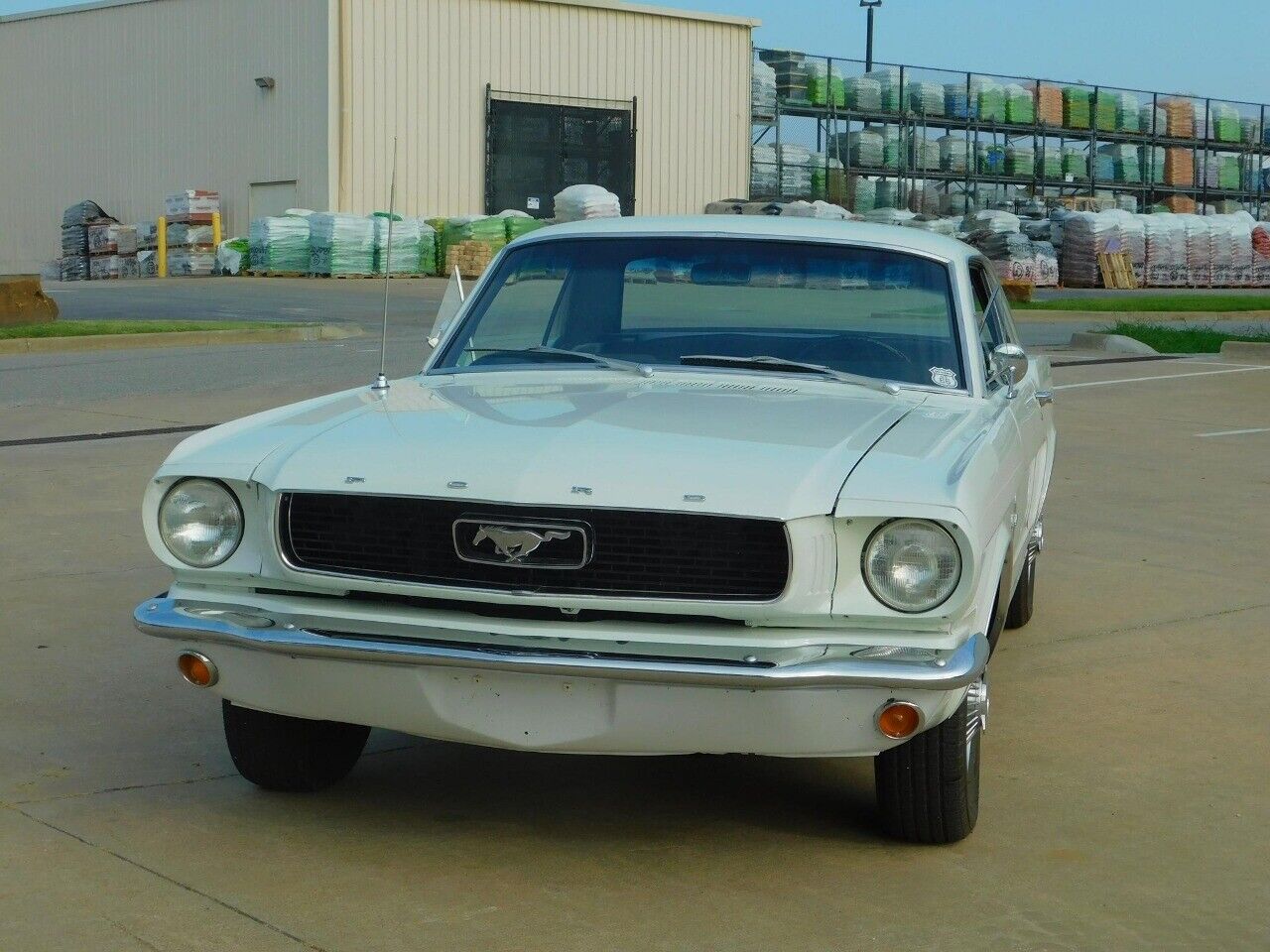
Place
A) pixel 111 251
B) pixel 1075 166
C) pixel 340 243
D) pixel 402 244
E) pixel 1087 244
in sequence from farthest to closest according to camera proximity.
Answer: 1. pixel 1075 166
2. pixel 111 251
3. pixel 1087 244
4. pixel 402 244
5. pixel 340 243

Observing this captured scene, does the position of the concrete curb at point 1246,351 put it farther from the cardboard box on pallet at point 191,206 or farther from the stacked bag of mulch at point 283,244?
the cardboard box on pallet at point 191,206

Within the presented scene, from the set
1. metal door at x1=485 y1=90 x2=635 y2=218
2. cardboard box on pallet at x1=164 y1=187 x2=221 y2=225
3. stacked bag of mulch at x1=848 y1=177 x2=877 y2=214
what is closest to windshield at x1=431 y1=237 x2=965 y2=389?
cardboard box on pallet at x1=164 y1=187 x2=221 y2=225

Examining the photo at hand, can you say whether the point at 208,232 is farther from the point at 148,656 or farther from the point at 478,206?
the point at 148,656

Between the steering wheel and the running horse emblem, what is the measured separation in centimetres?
150

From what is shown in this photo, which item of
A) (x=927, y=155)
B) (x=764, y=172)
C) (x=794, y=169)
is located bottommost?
(x=764, y=172)

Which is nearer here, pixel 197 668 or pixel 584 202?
pixel 197 668

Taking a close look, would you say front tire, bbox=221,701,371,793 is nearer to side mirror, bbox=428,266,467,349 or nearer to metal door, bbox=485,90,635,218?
side mirror, bbox=428,266,467,349

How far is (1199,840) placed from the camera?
4.08 m

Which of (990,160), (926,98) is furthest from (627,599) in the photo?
(990,160)

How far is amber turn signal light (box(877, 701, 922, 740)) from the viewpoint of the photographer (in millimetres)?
3539

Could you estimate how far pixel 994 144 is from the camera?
145 feet

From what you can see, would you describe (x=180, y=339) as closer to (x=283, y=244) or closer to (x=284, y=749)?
(x=284, y=749)

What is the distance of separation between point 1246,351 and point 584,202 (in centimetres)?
1843

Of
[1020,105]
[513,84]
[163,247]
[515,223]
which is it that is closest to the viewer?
[515,223]
